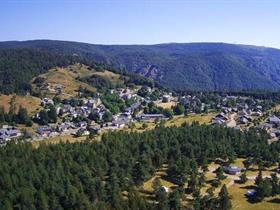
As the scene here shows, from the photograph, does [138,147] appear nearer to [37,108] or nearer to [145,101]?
[37,108]

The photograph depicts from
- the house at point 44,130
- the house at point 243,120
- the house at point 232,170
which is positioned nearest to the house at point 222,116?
the house at point 243,120

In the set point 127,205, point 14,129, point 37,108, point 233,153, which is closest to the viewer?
point 127,205

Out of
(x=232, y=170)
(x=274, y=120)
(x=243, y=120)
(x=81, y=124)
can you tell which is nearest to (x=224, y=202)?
(x=232, y=170)

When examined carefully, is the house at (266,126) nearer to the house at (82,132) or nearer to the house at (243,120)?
the house at (243,120)

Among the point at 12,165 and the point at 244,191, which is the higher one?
the point at 12,165

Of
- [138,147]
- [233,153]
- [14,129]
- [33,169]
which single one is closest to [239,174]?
[233,153]

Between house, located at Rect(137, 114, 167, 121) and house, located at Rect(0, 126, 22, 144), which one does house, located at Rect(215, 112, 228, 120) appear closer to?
house, located at Rect(137, 114, 167, 121)

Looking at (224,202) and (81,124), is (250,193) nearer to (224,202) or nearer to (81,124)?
(224,202)
